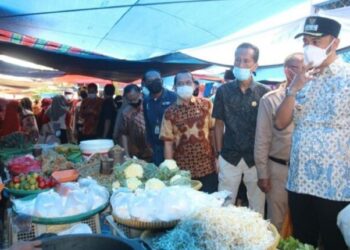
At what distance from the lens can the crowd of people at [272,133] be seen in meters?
2.44

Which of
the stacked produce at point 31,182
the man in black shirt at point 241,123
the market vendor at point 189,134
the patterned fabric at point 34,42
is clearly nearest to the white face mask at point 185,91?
the market vendor at point 189,134

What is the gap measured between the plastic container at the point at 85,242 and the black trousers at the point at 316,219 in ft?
4.72

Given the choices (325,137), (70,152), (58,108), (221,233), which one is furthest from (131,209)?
(58,108)

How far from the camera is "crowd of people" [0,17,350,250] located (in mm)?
2439

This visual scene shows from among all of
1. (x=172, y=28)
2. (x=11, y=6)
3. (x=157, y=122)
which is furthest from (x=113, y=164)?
(x=172, y=28)

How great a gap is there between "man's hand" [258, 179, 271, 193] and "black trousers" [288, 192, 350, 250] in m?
0.69

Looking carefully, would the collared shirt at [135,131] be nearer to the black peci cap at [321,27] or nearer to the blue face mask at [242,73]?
Answer: the blue face mask at [242,73]

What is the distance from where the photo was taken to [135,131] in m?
5.22

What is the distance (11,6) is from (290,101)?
356 cm

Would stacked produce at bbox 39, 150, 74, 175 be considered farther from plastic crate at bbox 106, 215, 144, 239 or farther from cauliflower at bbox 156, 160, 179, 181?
plastic crate at bbox 106, 215, 144, 239

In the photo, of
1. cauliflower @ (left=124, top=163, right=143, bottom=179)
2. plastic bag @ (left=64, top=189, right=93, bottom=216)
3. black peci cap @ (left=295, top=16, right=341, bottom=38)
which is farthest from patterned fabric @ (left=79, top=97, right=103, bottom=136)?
black peci cap @ (left=295, top=16, right=341, bottom=38)

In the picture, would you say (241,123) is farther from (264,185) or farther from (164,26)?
(164,26)

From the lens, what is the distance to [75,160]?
426 centimetres

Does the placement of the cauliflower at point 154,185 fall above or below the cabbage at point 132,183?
above
